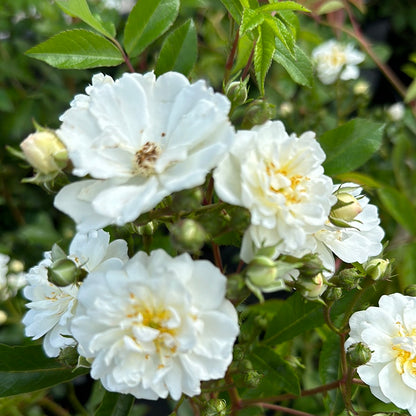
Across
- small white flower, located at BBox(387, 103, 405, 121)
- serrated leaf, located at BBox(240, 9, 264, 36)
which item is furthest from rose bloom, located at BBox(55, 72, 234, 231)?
small white flower, located at BBox(387, 103, 405, 121)

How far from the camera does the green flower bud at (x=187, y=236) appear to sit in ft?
1.60

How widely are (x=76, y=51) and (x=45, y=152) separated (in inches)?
10.2

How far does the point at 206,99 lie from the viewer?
0.50m

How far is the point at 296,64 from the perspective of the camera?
715 mm

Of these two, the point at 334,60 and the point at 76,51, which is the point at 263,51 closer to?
the point at 76,51

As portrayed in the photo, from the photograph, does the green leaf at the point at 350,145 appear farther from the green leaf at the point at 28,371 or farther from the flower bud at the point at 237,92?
the green leaf at the point at 28,371

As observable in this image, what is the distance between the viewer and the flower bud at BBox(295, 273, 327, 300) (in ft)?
1.85

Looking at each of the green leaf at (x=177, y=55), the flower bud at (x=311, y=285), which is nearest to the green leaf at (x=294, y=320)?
the flower bud at (x=311, y=285)

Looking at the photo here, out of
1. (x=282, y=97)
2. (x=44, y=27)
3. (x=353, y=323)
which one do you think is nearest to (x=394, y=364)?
(x=353, y=323)

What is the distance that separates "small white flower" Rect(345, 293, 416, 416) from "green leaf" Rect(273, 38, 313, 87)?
33 centimetres

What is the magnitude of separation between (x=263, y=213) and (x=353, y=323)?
290mm

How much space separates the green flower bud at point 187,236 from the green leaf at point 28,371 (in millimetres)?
344

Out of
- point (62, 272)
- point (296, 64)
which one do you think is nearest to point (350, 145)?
point (296, 64)

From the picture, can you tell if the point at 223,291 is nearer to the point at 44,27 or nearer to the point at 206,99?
the point at 206,99
